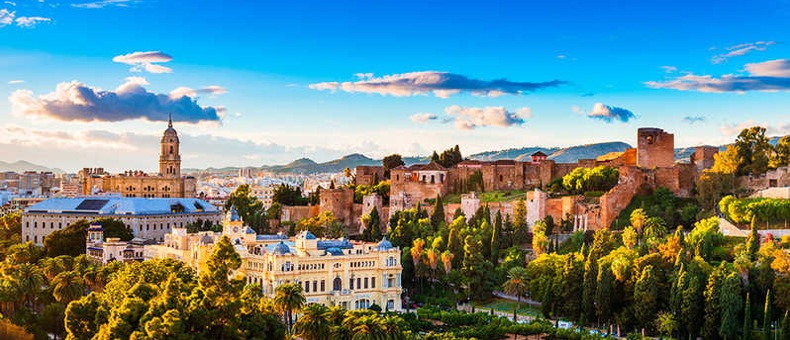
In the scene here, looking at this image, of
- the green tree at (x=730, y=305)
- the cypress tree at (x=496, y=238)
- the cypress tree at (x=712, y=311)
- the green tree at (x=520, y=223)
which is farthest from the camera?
the green tree at (x=520, y=223)

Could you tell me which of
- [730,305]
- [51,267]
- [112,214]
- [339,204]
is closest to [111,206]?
[112,214]

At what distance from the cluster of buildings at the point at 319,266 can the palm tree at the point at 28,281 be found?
29.0ft

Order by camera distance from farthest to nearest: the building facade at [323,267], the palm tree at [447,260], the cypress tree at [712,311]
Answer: the palm tree at [447,260] < the building facade at [323,267] < the cypress tree at [712,311]

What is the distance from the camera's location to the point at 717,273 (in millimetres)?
39656

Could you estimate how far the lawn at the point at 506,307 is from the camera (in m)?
46.8

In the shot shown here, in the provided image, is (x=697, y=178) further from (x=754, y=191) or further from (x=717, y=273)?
(x=717, y=273)

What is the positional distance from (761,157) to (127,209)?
5012 cm

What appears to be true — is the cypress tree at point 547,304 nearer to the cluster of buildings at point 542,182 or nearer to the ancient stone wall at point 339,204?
the cluster of buildings at point 542,182

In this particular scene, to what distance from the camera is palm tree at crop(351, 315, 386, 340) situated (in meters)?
32.9

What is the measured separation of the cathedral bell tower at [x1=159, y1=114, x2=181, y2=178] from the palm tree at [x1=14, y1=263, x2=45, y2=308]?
5435 centimetres

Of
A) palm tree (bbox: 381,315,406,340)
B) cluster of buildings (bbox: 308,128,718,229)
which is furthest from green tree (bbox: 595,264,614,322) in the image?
cluster of buildings (bbox: 308,128,718,229)

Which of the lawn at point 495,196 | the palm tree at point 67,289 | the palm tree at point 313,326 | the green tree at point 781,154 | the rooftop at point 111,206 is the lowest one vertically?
the palm tree at point 313,326

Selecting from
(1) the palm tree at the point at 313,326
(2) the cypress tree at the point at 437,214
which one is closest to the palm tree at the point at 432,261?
(2) the cypress tree at the point at 437,214

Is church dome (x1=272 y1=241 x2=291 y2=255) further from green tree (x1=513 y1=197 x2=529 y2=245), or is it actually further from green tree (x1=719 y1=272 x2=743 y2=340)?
green tree (x1=719 y1=272 x2=743 y2=340)
